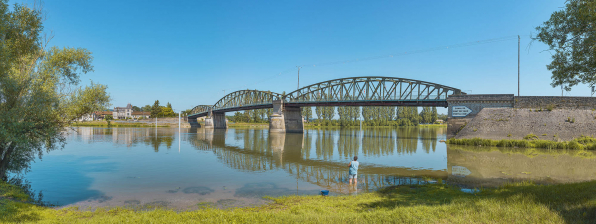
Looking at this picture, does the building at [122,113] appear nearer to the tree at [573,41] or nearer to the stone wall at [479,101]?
the stone wall at [479,101]

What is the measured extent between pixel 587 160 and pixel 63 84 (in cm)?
3794

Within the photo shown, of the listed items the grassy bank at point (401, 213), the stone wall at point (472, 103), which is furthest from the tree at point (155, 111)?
the grassy bank at point (401, 213)

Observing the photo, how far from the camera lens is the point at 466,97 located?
4972cm

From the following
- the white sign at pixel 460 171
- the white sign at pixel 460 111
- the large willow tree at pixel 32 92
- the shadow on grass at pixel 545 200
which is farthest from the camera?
the white sign at pixel 460 111

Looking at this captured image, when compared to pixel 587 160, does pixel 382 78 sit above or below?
above

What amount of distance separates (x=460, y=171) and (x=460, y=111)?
3415 cm

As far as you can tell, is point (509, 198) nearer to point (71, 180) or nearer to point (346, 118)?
point (71, 180)

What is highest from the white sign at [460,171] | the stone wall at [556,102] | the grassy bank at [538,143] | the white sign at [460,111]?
Answer: the stone wall at [556,102]

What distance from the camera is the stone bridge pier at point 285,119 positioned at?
78.8 meters

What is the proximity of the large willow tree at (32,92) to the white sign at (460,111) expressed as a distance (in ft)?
163

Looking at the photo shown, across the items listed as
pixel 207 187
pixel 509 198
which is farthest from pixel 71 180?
pixel 509 198

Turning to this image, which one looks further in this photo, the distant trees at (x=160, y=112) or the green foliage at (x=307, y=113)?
the distant trees at (x=160, y=112)

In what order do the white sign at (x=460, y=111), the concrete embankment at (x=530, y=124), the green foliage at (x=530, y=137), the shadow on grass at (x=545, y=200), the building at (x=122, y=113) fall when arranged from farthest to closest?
the building at (x=122, y=113)
the white sign at (x=460, y=111)
the green foliage at (x=530, y=137)
the concrete embankment at (x=530, y=124)
the shadow on grass at (x=545, y=200)

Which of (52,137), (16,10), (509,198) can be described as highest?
(16,10)
